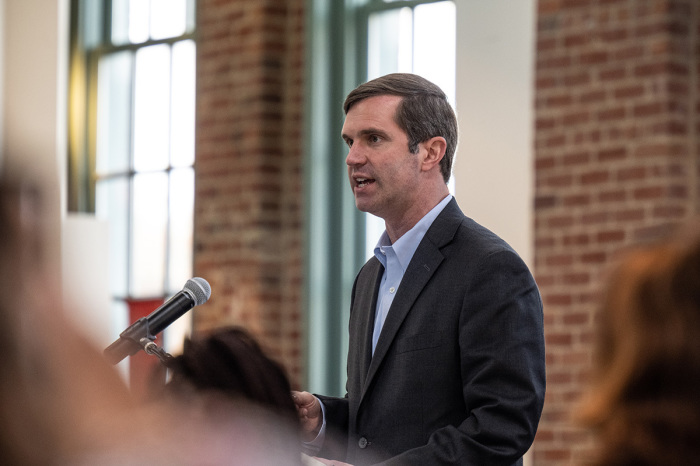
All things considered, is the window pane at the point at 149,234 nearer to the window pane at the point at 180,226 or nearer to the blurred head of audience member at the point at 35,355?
the window pane at the point at 180,226

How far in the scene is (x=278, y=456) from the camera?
4.21 ft

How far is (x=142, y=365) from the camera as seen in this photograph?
5379 millimetres

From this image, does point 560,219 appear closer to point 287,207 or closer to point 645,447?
point 287,207

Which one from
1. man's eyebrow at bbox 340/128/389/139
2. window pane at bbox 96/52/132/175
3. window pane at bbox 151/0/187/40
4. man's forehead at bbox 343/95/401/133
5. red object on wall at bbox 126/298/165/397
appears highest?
window pane at bbox 151/0/187/40

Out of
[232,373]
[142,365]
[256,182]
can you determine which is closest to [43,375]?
[232,373]

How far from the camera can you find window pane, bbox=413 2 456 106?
5.41 metres

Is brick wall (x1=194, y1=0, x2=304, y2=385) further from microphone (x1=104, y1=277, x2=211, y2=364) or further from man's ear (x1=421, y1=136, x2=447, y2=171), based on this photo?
microphone (x1=104, y1=277, x2=211, y2=364)

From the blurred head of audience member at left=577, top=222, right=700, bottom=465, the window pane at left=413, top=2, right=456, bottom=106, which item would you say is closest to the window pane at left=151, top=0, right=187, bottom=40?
the window pane at left=413, top=2, right=456, bottom=106

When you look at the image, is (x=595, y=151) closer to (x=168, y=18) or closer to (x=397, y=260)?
(x=397, y=260)

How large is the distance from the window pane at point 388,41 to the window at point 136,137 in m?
1.48

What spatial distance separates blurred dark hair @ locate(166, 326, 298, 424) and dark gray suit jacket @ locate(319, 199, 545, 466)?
3.24 ft

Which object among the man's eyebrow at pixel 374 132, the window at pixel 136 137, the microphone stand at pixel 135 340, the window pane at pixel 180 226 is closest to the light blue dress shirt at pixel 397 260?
the man's eyebrow at pixel 374 132

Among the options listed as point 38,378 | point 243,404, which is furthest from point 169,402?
point 38,378

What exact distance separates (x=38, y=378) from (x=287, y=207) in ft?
16.3
